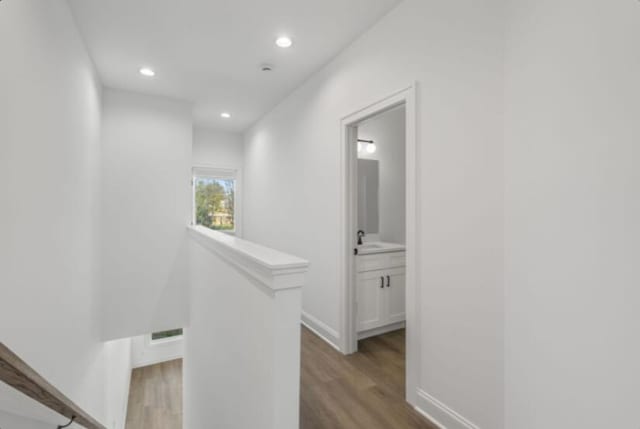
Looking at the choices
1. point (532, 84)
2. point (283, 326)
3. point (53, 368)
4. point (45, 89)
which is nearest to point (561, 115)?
point (532, 84)

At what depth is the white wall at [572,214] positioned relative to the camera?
1051 millimetres

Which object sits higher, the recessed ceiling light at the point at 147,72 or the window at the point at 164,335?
the recessed ceiling light at the point at 147,72

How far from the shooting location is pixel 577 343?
3.90 feet

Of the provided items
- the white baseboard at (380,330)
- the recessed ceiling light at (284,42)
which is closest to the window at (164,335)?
the white baseboard at (380,330)

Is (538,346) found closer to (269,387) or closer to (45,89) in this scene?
(269,387)

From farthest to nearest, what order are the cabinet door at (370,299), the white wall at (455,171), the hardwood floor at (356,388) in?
the cabinet door at (370,299) → the hardwood floor at (356,388) → the white wall at (455,171)

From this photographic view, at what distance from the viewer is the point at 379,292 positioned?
309 cm

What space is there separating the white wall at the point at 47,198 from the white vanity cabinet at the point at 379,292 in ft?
7.56

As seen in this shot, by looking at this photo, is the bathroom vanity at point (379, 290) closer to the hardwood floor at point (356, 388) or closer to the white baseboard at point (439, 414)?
the hardwood floor at point (356, 388)

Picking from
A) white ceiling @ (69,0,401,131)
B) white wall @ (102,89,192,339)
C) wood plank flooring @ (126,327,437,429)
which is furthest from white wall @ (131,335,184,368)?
white ceiling @ (69,0,401,131)

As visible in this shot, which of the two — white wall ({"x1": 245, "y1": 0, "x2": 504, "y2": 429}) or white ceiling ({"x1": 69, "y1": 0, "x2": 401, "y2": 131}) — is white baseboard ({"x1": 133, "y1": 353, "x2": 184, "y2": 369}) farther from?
white wall ({"x1": 245, "y1": 0, "x2": 504, "y2": 429})

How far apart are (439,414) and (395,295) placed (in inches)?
59.7

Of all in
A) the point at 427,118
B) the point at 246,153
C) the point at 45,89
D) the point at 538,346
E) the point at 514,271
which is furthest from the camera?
the point at 246,153

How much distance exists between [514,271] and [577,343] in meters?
0.36
